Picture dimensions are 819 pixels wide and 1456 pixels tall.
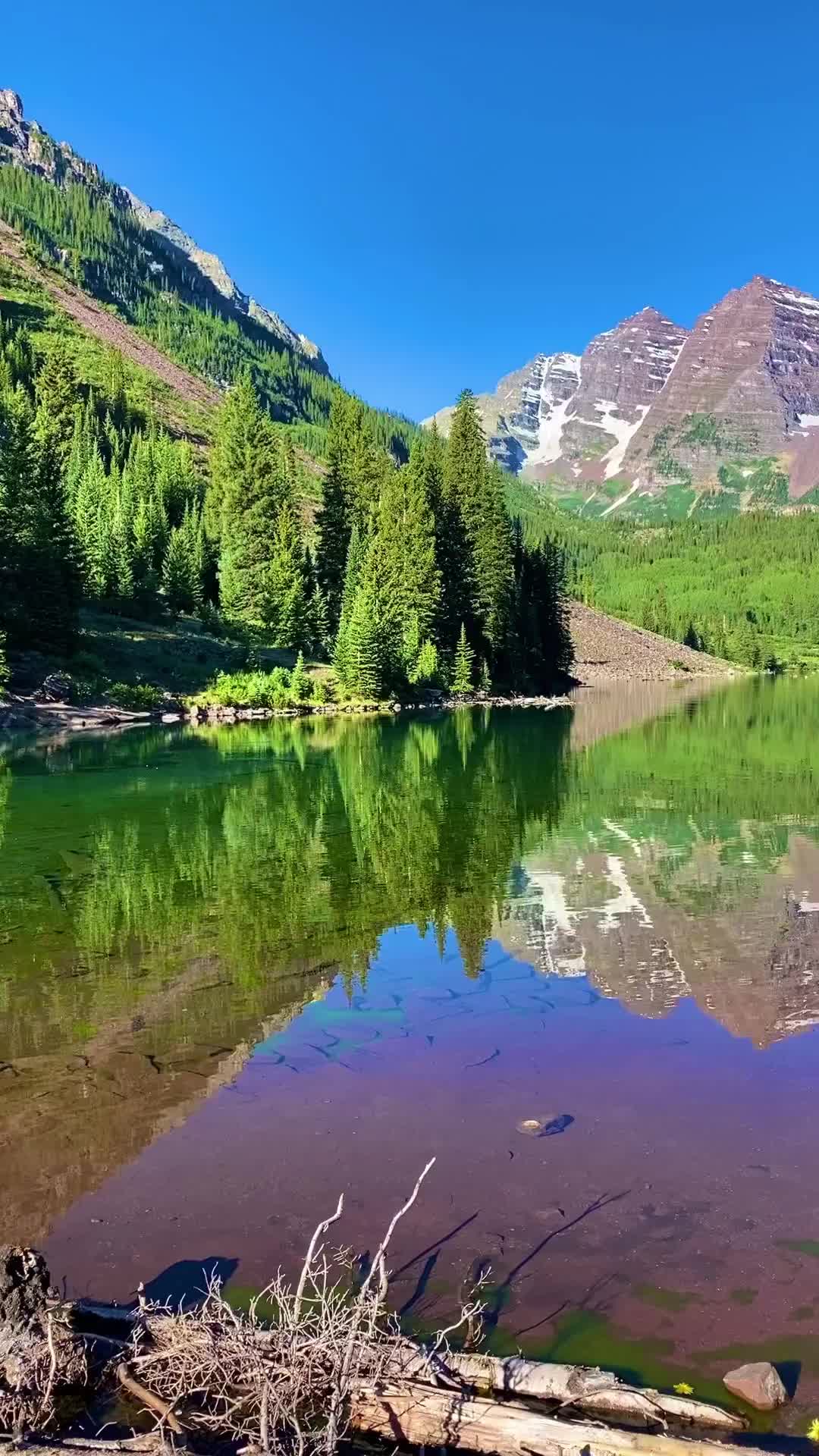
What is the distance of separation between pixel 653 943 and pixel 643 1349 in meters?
10.2

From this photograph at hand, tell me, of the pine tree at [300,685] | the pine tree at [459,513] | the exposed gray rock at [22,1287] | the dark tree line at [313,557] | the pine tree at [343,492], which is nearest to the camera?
the exposed gray rock at [22,1287]

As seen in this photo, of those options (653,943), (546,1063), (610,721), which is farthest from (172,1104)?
(610,721)

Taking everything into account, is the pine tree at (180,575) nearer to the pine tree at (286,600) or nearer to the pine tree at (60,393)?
the pine tree at (286,600)

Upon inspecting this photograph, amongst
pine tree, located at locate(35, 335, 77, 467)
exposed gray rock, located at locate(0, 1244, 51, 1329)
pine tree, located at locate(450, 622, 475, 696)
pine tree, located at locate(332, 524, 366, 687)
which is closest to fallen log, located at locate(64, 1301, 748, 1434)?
exposed gray rock, located at locate(0, 1244, 51, 1329)

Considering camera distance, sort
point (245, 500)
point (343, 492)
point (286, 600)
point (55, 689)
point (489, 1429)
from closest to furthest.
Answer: point (489, 1429)
point (55, 689)
point (286, 600)
point (245, 500)
point (343, 492)

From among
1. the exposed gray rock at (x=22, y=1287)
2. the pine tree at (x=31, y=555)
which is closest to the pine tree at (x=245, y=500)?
the pine tree at (x=31, y=555)

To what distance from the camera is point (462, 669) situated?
84312mm

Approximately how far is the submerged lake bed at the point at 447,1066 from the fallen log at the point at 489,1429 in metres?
1.14

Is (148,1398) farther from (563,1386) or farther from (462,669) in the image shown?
(462,669)

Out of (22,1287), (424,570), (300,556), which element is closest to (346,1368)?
(22,1287)

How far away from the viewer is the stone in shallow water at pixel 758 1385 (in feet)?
19.1

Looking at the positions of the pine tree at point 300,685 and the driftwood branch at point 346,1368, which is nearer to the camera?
the driftwood branch at point 346,1368

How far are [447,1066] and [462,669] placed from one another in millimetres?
73591

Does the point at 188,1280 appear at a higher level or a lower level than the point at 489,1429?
lower
